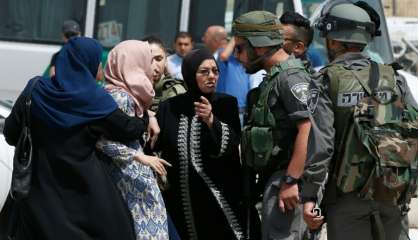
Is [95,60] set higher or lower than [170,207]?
higher

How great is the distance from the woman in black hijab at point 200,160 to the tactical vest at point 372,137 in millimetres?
971

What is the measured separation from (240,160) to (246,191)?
201mm

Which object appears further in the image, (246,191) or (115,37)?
(115,37)

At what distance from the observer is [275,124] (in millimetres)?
5621

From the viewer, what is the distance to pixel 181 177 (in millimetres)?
6137

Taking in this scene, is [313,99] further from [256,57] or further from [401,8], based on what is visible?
[401,8]

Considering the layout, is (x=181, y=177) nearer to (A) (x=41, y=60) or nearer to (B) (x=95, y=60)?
(B) (x=95, y=60)

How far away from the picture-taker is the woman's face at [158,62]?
271 inches

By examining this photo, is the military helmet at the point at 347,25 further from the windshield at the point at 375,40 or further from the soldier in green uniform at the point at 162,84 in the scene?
the windshield at the point at 375,40

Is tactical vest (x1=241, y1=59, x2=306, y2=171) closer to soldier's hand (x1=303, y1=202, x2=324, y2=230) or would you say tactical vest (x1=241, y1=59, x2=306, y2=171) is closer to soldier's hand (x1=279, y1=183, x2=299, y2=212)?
soldier's hand (x1=279, y1=183, x2=299, y2=212)

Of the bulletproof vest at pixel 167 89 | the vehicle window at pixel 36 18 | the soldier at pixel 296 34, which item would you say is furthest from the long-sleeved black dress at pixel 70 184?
the vehicle window at pixel 36 18

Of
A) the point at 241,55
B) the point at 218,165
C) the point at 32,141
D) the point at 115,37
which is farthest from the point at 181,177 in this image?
the point at 115,37

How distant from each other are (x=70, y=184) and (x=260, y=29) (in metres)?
1.34

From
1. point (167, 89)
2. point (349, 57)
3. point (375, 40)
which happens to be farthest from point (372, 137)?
point (375, 40)
